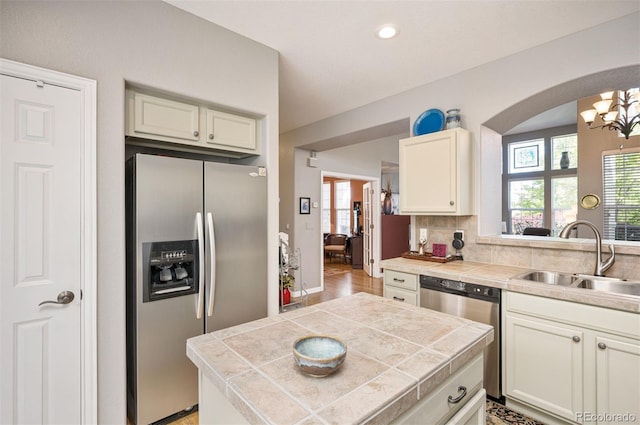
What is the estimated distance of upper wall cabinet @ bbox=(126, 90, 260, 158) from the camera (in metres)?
1.93

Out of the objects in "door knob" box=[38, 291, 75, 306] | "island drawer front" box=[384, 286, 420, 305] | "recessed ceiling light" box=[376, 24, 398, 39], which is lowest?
"island drawer front" box=[384, 286, 420, 305]

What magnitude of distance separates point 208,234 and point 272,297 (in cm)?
75

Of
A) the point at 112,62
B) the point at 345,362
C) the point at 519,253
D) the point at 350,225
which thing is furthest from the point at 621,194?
the point at 112,62

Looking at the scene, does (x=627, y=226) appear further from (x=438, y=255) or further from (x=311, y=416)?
(x=311, y=416)

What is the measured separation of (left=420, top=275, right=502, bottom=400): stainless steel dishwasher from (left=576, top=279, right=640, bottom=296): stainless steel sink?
0.61m

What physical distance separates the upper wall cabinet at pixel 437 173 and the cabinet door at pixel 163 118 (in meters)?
1.92

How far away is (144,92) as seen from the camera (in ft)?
6.40

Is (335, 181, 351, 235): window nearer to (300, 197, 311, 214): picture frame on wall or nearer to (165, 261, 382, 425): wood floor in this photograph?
(165, 261, 382, 425): wood floor

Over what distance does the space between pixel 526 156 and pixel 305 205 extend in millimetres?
5736

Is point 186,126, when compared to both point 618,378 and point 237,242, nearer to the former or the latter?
point 237,242

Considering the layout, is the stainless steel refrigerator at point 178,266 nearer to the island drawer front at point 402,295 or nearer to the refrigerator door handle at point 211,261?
the refrigerator door handle at point 211,261

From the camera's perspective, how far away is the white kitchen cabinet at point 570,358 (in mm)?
1643

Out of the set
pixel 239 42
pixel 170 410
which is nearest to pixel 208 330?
pixel 170 410

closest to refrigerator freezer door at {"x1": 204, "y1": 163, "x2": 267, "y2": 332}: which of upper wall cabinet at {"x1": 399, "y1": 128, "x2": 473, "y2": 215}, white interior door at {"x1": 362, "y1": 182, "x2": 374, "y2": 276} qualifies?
upper wall cabinet at {"x1": 399, "y1": 128, "x2": 473, "y2": 215}
